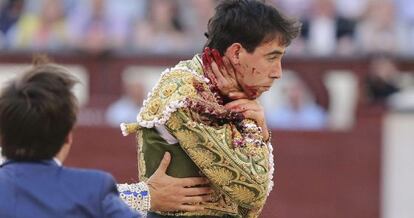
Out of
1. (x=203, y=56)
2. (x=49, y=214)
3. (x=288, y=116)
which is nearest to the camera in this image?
(x=49, y=214)

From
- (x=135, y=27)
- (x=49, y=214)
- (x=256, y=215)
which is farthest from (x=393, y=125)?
(x=49, y=214)

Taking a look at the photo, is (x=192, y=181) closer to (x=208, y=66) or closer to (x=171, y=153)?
(x=171, y=153)

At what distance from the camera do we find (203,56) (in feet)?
15.1

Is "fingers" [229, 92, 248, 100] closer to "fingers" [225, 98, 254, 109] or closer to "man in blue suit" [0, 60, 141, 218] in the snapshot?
"fingers" [225, 98, 254, 109]

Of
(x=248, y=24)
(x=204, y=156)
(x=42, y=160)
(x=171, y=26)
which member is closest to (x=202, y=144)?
(x=204, y=156)

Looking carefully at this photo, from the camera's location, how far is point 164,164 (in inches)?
180

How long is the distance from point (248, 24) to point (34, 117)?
43.5 inches

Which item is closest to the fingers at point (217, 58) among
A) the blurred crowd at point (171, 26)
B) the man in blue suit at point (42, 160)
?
the man in blue suit at point (42, 160)

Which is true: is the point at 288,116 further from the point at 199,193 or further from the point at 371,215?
the point at 199,193

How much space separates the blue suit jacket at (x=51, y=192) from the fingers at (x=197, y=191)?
0.93 metres

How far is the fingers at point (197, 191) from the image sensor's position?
15.0ft

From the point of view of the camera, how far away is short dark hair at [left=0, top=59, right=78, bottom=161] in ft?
11.7

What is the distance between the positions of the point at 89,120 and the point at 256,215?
7.45 meters

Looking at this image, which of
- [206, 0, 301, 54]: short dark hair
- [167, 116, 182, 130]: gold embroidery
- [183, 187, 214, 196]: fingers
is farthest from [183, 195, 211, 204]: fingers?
[206, 0, 301, 54]: short dark hair
